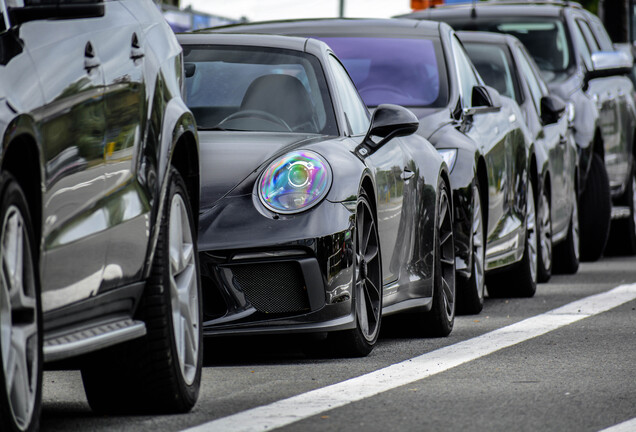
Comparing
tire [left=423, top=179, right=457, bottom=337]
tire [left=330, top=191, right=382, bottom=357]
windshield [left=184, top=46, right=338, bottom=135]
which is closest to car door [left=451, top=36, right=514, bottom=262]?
tire [left=423, top=179, right=457, bottom=337]

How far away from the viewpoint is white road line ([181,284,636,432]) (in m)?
5.29

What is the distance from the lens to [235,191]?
6.93 m

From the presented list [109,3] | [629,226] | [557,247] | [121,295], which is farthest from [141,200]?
[629,226]

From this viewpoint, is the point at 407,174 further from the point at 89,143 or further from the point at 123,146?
the point at 89,143

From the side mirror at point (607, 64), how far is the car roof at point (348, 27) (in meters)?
4.63

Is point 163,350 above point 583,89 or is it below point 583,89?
above

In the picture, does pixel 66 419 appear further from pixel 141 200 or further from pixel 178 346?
pixel 141 200

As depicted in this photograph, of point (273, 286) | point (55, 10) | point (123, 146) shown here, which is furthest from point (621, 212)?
point (55, 10)

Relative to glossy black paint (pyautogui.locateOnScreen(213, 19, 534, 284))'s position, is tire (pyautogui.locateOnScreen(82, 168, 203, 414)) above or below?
above

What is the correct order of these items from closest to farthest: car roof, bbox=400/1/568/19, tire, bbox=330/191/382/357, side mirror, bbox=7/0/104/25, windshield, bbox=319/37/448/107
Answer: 1. side mirror, bbox=7/0/104/25
2. tire, bbox=330/191/382/357
3. windshield, bbox=319/37/448/107
4. car roof, bbox=400/1/568/19

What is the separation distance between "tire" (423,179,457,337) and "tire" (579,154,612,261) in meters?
6.16

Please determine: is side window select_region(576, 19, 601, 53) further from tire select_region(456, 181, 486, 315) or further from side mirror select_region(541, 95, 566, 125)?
tire select_region(456, 181, 486, 315)

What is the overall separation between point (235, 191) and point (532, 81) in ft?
20.8

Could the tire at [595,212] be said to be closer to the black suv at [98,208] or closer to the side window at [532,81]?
the side window at [532,81]
